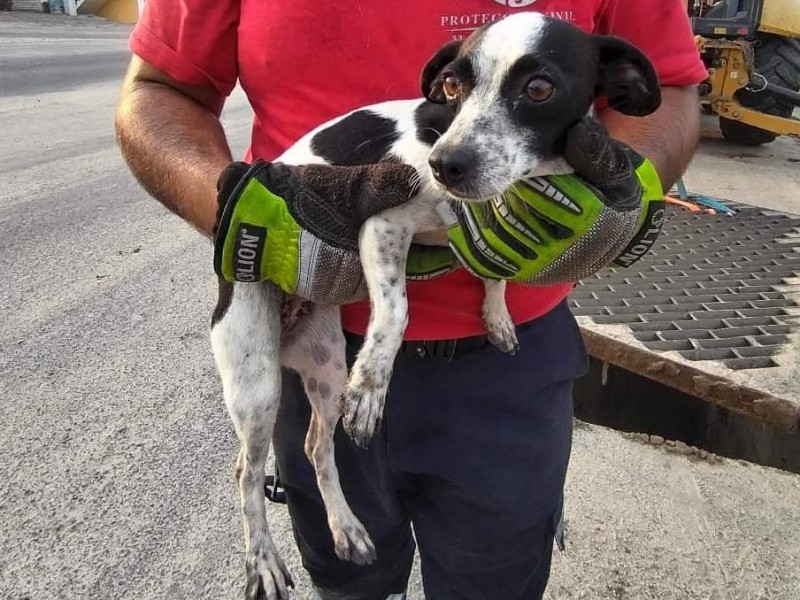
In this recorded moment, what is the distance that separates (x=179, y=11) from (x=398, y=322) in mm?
827

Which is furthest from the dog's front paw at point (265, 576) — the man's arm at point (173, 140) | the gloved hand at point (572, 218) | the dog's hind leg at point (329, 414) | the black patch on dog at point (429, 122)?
the black patch on dog at point (429, 122)

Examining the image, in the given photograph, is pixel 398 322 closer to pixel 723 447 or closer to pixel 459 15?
pixel 459 15

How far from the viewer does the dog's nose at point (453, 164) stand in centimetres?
145

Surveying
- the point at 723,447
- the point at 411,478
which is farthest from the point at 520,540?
the point at 723,447

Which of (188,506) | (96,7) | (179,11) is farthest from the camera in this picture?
(96,7)

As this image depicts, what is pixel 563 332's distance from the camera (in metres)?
1.86

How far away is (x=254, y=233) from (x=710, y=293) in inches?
129

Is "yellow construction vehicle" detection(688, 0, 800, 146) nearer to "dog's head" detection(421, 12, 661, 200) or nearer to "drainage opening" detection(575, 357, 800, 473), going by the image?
"drainage opening" detection(575, 357, 800, 473)

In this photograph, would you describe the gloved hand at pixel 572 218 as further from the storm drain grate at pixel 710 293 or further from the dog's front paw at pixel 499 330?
the storm drain grate at pixel 710 293

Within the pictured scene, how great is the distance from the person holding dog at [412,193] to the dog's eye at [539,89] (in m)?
0.14

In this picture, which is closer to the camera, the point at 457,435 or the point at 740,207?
the point at 457,435

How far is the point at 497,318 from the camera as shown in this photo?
67.6 inches

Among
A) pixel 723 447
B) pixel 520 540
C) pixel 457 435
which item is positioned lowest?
pixel 723 447

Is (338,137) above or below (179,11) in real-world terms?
below
